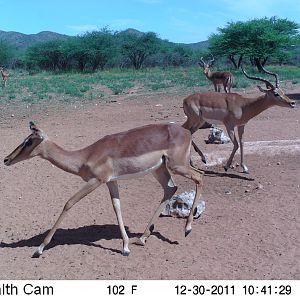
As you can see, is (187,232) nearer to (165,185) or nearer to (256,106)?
(165,185)

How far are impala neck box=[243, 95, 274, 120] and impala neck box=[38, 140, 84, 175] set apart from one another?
4411 millimetres

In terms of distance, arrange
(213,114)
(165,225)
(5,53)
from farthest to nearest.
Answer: (5,53) < (213,114) < (165,225)

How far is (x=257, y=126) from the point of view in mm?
12711

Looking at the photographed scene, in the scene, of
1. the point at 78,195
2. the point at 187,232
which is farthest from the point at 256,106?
the point at 78,195

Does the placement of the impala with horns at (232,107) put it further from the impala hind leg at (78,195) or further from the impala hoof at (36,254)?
the impala hoof at (36,254)

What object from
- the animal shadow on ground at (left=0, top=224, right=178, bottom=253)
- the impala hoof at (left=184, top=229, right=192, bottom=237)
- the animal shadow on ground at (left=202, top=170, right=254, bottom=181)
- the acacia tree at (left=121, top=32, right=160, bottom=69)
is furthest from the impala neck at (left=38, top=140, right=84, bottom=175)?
the acacia tree at (left=121, top=32, right=160, bottom=69)

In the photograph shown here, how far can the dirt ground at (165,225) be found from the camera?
525cm

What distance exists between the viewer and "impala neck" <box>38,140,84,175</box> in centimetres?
574

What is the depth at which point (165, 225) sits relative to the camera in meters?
6.44

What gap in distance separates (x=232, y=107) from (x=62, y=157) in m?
4.50

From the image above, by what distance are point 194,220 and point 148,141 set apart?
133 cm

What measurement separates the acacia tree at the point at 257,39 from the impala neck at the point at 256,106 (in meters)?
33.8

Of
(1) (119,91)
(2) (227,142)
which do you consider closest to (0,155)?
(2) (227,142)

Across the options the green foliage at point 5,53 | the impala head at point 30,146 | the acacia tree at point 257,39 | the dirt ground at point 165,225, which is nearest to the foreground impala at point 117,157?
the impala head at point 30,146
